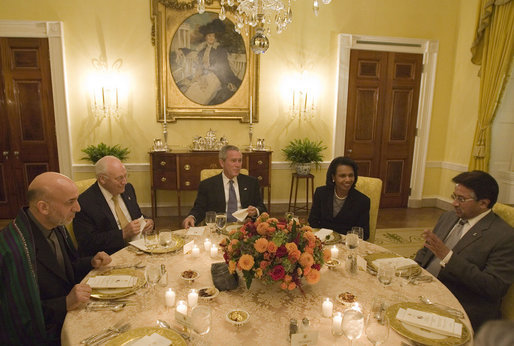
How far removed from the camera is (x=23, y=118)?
5.30 meters

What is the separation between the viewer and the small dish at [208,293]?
5.34 ft

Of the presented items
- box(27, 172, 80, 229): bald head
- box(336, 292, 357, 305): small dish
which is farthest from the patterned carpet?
box(27, 172, 80, 229): bald head

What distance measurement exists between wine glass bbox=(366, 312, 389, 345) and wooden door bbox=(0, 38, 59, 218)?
5529 millimetres

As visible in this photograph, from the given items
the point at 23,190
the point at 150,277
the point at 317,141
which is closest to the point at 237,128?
the point at 317,141

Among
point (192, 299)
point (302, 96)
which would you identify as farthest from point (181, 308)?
point (302, 96)

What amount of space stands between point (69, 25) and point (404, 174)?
20.1ft

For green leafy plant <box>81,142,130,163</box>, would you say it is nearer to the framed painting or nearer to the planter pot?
the framed painting

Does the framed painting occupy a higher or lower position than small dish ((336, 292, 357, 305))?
higher

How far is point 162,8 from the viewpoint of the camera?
5.25m

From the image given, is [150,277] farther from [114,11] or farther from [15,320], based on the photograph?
[114,11]

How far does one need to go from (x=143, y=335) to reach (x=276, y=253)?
655 mm

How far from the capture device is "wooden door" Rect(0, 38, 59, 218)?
5.12m

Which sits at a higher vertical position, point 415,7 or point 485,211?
point 415,7

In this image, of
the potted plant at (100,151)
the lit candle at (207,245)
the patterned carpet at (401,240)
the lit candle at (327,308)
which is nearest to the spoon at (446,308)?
the lit candle at (327,308)
